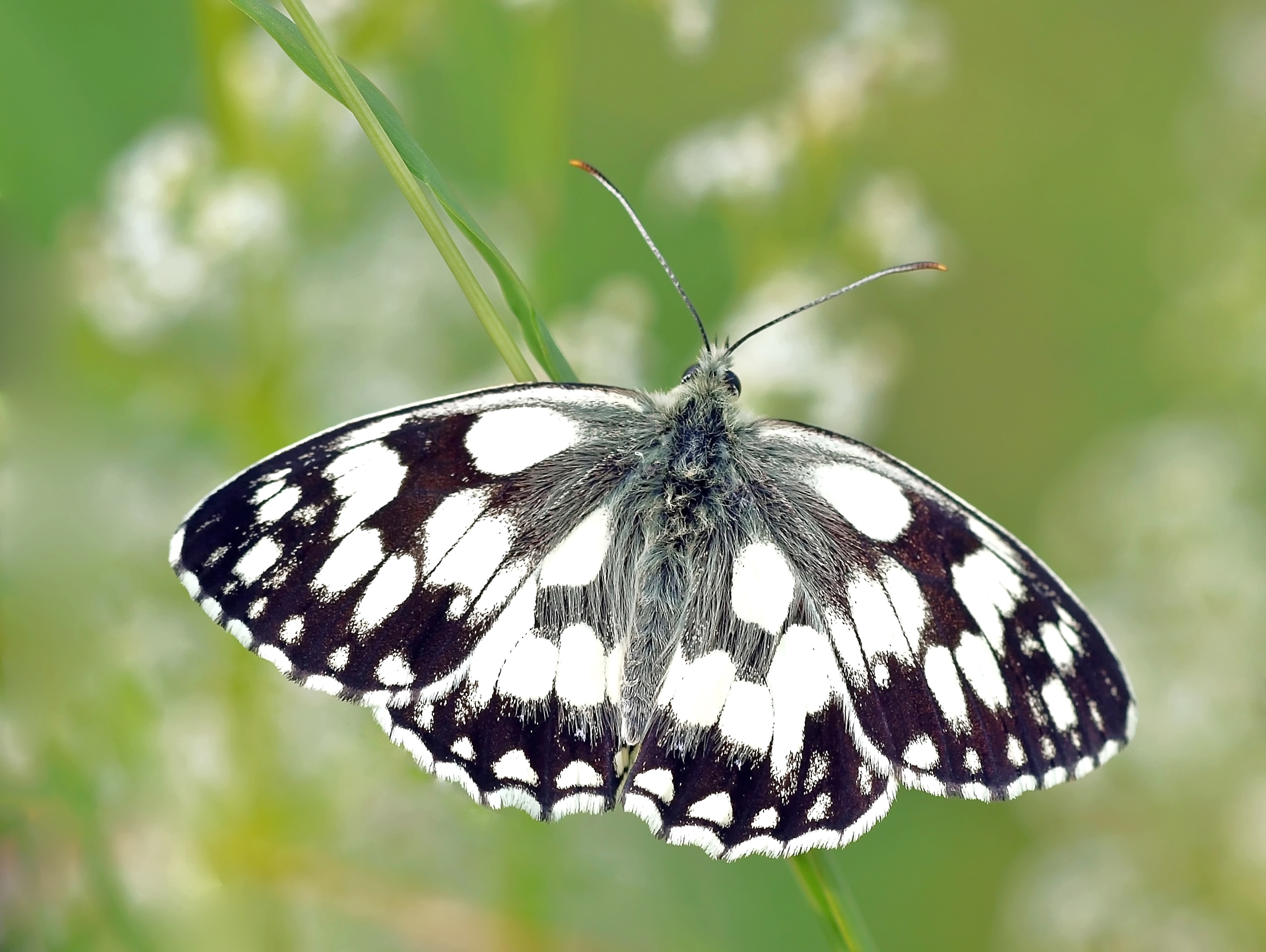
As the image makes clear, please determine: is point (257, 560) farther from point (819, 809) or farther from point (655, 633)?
point (819, 809)

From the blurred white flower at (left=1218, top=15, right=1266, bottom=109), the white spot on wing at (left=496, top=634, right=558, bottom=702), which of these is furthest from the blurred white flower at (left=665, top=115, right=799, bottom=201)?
the blurred white flower at (left=1218, top=15, right=1266, bottom=109)

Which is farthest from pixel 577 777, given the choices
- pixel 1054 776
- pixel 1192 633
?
pixel 1192 633

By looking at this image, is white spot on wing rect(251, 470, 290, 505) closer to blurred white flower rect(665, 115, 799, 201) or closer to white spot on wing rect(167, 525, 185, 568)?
white spot on wing rect(167, 525, 185, 568)

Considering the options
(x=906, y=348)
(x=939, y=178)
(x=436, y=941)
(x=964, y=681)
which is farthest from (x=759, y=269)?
(x=939, y=178)

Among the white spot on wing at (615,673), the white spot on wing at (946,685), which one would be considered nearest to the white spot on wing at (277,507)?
the white spot on wing at (615,673)

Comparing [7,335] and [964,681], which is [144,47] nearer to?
[7,335]
